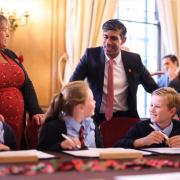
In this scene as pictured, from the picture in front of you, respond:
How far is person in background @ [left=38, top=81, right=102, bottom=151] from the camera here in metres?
2.29

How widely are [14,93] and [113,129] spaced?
0.72 m

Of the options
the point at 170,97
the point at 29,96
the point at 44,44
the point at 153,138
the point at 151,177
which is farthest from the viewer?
the point at 44,44

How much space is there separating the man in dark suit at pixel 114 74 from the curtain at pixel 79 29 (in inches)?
69.5

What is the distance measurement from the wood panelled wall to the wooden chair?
2224 millimetres

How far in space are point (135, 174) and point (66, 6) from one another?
13.0 feet

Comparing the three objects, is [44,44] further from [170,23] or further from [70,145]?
[70,145]

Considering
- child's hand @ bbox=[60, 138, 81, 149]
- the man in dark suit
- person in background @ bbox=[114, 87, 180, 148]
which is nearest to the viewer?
child's hand @ bbox=[60, 138, 81, 149]

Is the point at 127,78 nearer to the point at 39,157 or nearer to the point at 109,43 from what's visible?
the point at 109,43

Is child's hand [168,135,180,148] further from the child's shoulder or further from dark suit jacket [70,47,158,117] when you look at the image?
dark suit jacket [70,47,158,117]

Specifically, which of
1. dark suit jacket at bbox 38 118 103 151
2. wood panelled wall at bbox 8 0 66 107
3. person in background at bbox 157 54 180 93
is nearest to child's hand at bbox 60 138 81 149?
dark suit jacket at bbox 38 118 103 151

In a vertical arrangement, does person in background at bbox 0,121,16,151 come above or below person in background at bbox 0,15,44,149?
below

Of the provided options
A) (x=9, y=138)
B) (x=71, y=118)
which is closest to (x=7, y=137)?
(x=9, y=138)

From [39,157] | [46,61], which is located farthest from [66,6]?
[39,157]

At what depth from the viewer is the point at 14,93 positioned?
2898 millimetres
